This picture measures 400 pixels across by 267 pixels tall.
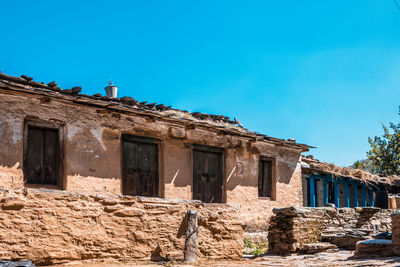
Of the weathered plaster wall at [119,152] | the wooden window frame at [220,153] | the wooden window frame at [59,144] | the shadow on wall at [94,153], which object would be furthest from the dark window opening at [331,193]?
the wooden window frame at [59,144]

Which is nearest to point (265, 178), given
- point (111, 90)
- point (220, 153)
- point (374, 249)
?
point (220, 153)

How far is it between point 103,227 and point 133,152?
16.1 feet

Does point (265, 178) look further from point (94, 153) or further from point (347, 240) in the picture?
point (94, 153)

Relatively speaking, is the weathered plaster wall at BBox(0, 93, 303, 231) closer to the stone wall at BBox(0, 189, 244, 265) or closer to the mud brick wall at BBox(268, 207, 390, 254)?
the mud brick wall at BBox(268, 207, 390, 254)

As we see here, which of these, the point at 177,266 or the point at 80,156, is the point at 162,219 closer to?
the point at 177,266

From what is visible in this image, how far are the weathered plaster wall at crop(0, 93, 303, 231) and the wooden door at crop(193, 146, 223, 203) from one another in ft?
0.65

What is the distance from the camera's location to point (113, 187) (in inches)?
384

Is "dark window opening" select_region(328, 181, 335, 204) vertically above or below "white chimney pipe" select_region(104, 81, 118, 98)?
below

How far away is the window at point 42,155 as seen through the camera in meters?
8.79

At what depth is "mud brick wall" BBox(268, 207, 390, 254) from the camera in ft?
31.1

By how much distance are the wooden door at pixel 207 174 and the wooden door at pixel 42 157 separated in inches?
145

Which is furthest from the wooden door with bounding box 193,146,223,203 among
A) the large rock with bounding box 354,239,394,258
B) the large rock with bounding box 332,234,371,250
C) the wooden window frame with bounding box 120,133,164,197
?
the large rock with bounding box 354,239,394,258

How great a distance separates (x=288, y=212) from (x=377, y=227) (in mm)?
3960

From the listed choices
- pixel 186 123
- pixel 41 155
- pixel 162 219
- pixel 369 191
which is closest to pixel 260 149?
pixel 186 123
